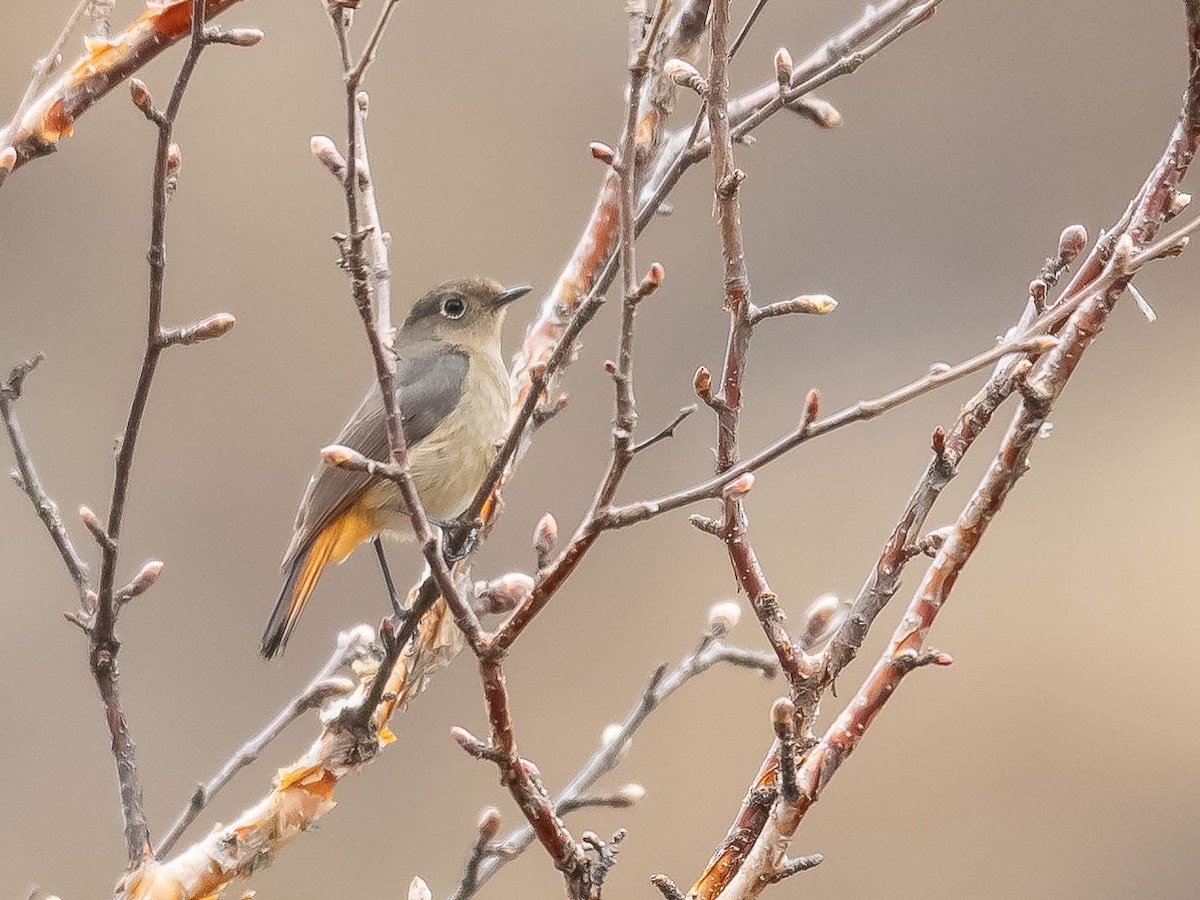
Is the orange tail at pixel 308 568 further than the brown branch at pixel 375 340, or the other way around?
the orange tail at pixel 308 568

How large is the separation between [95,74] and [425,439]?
726 mm

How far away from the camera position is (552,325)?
128 cm

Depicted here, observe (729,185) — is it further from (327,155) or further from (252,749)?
(252,749)

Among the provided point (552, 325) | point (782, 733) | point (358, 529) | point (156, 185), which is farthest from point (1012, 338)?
point (358, 529)

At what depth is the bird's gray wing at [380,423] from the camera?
143 cm

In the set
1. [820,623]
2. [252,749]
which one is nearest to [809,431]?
[820,623]

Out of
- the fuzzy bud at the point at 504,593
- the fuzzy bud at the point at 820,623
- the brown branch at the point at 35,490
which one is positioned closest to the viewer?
the brown branch at the point at 35,490

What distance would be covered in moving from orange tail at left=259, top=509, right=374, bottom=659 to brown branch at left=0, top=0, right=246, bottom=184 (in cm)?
59

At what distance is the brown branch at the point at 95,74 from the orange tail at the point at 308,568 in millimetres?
589

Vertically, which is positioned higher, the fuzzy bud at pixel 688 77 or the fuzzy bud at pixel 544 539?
the fuzzy bud at pixel 688 77

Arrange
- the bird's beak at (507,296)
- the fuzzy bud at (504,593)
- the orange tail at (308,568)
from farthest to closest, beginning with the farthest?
the bird's beak at (507,296)
the orange tail at (308,568)
the fuzzy bud at (504,593)

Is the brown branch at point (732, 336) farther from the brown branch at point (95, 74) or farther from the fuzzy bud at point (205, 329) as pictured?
the brown branch at point (95, 74)

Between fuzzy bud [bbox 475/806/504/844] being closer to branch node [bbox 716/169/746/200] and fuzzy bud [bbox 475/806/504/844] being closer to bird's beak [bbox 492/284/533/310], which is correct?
branch node [bbox 716/169/746/200]

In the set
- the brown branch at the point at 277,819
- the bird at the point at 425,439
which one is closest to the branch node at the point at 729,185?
the brown branch at the point at 277,819
